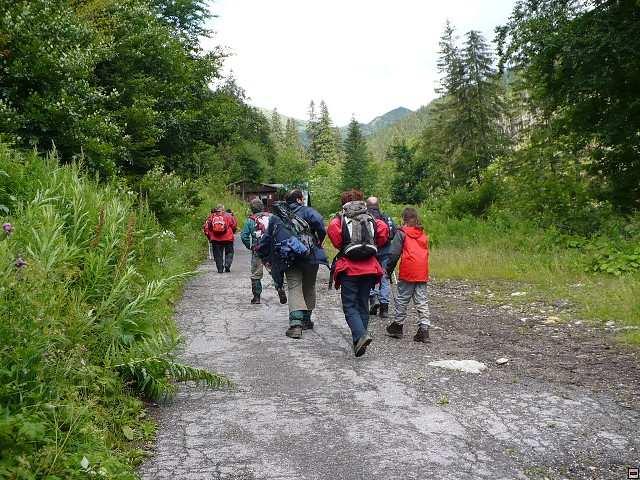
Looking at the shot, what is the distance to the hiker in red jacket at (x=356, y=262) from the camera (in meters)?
6.37

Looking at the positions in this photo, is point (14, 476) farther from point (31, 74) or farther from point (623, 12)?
point (623, 12)

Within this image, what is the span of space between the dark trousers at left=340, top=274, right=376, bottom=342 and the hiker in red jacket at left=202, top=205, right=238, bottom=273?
846 cm

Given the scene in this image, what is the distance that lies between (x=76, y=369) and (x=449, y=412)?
9.34ft

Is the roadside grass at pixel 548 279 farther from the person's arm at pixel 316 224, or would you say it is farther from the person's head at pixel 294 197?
the person's head at pixel 294 197

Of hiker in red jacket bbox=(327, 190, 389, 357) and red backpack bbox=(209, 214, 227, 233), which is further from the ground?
red backpack bbox=(209, 214, 227, 233)

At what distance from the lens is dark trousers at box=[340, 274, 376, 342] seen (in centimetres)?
635

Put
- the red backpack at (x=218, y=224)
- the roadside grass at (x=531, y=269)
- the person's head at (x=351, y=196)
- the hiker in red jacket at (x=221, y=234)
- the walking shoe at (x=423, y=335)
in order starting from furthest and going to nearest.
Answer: the hiker in red jacket at (x=221, y=234), the red backpack at (x=218, y=224), the roadside grass at (x=531, y=269), the walking shoe at (x=423, y=335), the person's head at (x=351, y=196)

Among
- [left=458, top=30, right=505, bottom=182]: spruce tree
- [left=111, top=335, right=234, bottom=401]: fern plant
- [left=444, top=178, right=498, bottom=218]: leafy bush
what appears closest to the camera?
[left=111, top=335, right=234, bottom=401]: fern plant

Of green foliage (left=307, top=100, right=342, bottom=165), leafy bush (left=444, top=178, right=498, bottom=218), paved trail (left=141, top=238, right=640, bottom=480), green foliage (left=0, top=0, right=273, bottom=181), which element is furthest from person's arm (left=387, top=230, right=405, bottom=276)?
green foliage (left=307, top=100, right=342, bottom=165)

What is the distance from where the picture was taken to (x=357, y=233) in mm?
6438

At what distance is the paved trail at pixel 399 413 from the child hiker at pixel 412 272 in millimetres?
324

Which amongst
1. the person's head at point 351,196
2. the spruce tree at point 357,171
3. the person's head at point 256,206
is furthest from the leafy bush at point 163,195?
the spruce tree at point 357,171

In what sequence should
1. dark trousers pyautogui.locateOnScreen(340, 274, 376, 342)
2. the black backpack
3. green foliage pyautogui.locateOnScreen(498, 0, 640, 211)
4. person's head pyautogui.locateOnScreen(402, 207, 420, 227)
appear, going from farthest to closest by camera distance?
green foliage pyautogui.locateOnScreen(498, 0, 640, 211)
person's head pyautogui.locateOnScreen(402, 207, 420, 227)
the black backpack
dark trousers pyautogui.locateOnScreen(340, 274, 376, 342)

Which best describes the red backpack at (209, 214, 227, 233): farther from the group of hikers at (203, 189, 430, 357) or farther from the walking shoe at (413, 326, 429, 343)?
the walking shoe at (413, 326, 429, 343)
